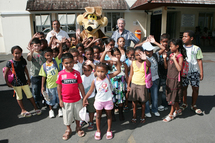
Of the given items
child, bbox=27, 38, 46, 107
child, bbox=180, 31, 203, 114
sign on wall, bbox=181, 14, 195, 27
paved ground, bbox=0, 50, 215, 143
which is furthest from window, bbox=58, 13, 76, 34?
child, bbox=180, 31, 203, 114

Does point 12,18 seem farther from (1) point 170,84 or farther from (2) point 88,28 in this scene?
(1) point 170,84

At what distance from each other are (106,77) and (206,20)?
14701 mm

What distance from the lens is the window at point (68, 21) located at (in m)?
12.5

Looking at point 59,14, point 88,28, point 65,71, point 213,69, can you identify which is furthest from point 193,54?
point 59,14

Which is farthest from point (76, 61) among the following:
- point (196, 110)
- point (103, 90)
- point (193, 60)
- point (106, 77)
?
point (196, 110)

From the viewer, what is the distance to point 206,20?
1460 centimetres

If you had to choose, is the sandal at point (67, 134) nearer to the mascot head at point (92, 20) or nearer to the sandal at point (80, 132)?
the sandal at point (80, 132)

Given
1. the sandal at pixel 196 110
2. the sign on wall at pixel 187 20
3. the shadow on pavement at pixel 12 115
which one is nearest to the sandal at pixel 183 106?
the sandal at pixel 196 110

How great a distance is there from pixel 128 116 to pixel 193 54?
1.83m

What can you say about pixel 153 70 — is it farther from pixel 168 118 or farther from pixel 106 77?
pixel 106 77

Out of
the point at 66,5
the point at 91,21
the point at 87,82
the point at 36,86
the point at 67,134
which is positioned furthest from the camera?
the point at 66,5

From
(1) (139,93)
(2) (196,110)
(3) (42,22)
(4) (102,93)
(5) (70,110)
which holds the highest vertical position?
(3) (42,22)

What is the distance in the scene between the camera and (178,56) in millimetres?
3375

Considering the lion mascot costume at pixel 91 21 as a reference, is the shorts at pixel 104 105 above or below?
below
